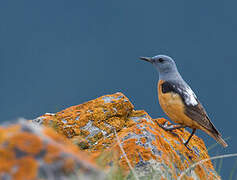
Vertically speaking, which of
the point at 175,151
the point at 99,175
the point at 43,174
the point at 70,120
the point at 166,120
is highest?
the point at 70,120

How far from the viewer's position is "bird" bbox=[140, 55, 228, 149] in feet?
24.0

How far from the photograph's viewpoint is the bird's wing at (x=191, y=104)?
7371mm

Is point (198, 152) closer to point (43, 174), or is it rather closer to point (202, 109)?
point (202, 109)

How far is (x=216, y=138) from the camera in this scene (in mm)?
7770

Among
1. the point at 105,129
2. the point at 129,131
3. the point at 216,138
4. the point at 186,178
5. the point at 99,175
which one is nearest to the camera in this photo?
the point at 99,175

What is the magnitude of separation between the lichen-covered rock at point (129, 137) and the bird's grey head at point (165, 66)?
1.11m

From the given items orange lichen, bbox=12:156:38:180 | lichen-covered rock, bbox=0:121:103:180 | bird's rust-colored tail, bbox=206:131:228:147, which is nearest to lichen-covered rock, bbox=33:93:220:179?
bird's rust-colored tail, bbox=206:131:228:147

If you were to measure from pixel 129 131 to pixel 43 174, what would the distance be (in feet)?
11.7

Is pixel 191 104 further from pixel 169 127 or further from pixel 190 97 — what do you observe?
pixel 169 127

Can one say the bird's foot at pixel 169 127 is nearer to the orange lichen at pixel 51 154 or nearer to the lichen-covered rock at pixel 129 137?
the lichen-covered rock at pixel 129 137

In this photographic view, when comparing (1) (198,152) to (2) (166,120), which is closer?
(1) (198,152)

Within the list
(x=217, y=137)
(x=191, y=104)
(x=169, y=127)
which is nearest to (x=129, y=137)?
(x=169, y=127)

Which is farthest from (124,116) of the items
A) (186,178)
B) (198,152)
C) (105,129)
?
(186,178)

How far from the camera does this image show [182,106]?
7.32 m
